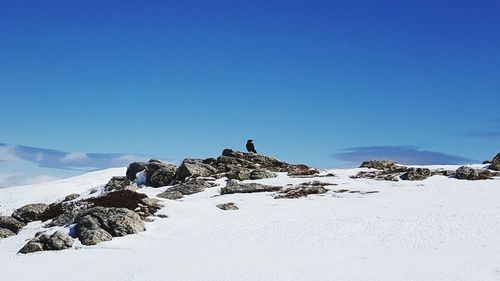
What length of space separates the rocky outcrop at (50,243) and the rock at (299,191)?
1519 centimetres

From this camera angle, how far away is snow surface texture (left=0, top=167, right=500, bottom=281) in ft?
62.0

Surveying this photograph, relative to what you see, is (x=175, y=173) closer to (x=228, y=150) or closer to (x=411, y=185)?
(x=228, y=150)

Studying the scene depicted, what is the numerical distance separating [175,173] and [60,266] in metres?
24.1

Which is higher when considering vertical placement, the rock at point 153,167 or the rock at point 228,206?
the rock at point 153,167

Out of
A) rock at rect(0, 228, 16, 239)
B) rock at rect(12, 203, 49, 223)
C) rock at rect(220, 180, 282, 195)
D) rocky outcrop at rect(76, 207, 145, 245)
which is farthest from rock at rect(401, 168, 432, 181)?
rock at rect(0, 228, 16, 239)

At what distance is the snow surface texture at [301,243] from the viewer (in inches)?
744

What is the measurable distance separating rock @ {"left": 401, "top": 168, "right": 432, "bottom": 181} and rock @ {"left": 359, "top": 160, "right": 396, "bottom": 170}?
737cm

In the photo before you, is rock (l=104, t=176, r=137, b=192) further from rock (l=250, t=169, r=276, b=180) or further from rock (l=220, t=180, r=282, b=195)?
rock (l=250, t=169, r=276, b=180)

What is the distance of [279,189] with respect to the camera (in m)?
38.6

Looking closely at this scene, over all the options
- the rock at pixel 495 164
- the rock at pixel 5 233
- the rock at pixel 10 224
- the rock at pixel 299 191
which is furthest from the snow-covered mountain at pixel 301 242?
the rock at pixel 495 164

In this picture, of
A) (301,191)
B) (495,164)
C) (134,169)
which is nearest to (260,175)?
(301,191)

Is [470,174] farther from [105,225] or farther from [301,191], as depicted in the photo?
[105,225]

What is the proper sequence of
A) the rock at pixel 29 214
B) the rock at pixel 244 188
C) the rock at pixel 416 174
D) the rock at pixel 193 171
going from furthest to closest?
1. the rock at pixel 193 171
2. the rock at pixel 416 174
3. the rock at pixel 244 188
4. the rock at pixel 29 214

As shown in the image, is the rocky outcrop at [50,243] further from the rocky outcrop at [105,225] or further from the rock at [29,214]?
the rock at [29,214]
